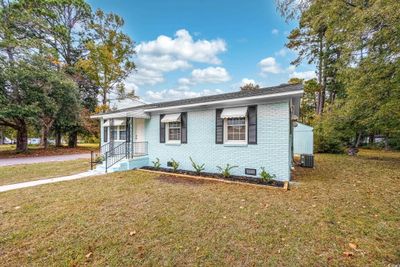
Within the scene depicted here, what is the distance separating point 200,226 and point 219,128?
4.99 m

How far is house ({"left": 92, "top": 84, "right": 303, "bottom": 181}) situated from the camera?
23.0ft

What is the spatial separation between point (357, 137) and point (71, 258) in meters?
23.0

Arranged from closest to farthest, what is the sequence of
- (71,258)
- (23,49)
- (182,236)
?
(71,258) < (182,236) < (23,49)

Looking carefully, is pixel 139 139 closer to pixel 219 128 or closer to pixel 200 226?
pixel 219 128

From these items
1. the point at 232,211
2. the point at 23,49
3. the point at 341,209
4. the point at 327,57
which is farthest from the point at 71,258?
the point at 327,57

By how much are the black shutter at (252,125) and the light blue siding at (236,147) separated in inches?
4.9

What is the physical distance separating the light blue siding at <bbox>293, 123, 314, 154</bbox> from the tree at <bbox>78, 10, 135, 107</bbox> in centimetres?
2147

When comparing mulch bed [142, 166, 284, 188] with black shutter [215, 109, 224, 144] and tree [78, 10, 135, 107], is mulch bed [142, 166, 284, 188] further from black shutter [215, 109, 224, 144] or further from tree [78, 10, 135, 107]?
tree [78, 10, 135, 107]

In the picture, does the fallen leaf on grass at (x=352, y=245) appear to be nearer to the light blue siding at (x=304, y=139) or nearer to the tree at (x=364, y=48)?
the tree at (x=364, y=48)

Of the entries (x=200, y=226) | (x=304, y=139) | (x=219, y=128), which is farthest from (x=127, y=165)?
(x=304, y=139)

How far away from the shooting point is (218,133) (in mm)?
8250

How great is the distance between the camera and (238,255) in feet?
9.44

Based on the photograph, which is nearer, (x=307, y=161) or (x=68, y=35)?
(x=307, y=161)

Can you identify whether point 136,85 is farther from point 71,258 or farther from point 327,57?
point 71,258
